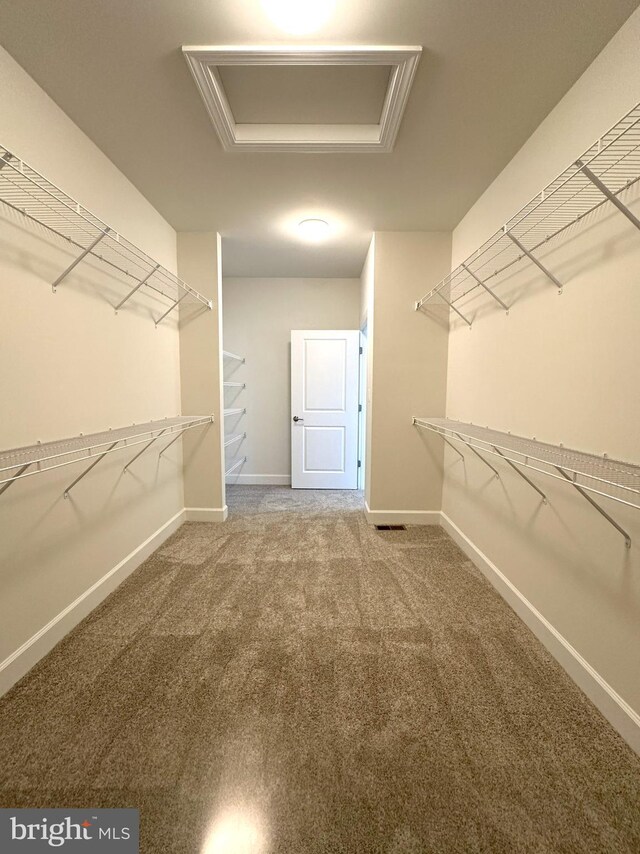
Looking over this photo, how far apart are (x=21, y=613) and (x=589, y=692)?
223cm

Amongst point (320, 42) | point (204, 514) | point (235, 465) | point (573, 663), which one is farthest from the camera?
point (235, 465)

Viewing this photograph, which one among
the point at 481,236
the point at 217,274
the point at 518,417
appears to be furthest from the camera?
the point at 217,274

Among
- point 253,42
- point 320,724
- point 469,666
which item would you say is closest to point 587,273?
point 253,42

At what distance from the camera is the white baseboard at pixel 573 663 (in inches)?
43.3

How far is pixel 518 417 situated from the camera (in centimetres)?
173

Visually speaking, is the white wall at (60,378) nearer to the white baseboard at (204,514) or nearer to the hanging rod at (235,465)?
the white baseboard at (204,514)

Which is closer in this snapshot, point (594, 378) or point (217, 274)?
point (594, 378)

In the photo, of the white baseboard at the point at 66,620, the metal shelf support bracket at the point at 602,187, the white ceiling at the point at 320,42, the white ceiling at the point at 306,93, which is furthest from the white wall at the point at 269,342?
the metal shelf support bracket at the point at 602,187

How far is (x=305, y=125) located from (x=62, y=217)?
122 centimetres

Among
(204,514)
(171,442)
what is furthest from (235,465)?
(171,442)

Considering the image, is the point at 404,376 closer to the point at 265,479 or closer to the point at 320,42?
the point at 320,42

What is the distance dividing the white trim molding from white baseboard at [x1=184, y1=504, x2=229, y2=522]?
250 cm

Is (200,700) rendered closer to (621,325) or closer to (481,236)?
(621,325)

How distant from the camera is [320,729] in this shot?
112 centimetres
